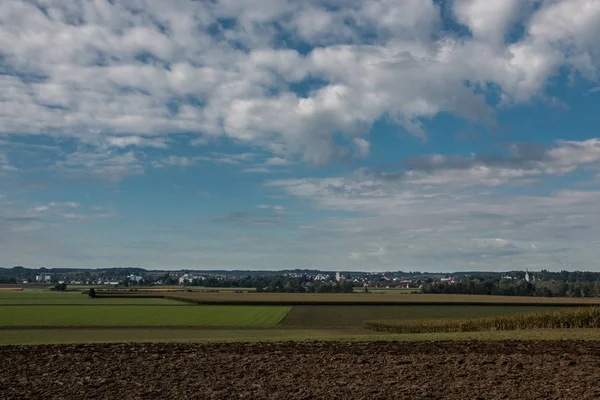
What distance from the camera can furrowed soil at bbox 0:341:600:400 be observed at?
1617 centimetres

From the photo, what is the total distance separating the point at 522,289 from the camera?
18175cm

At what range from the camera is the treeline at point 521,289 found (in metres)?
177

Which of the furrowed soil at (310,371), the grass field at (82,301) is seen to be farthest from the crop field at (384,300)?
the furrowed soil at (310,371)

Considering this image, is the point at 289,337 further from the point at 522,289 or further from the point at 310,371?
the point at 522,289

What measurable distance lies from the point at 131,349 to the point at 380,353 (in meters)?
10.8

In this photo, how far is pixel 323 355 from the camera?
74.7 ft

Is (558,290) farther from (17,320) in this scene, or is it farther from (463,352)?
(463,352)

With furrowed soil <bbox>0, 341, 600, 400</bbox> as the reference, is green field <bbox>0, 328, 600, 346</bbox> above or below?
below

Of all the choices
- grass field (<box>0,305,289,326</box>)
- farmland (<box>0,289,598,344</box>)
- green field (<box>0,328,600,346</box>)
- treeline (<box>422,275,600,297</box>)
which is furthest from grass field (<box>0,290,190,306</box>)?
treeline (<box>422,275,600,297</box>)

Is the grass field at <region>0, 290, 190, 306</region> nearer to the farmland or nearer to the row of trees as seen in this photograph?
the farmland

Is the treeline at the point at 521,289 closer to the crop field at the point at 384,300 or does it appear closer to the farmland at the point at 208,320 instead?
the crop field at the point at 384,300

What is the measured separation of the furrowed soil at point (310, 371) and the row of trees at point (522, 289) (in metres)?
165

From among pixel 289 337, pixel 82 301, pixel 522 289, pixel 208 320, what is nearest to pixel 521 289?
pixel 522 289

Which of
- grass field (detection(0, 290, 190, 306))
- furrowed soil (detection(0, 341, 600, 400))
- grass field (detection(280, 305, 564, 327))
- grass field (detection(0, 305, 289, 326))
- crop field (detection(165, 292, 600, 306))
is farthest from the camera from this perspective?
crop field (detection(165, 292, 600, 306))
